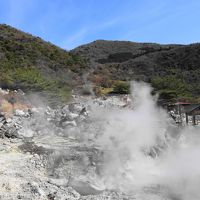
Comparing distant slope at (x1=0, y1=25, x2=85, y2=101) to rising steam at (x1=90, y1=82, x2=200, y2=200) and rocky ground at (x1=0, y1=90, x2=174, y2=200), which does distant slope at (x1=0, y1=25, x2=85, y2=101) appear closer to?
rocky ground at (x1=0, y1=90, x2=174, y2=200)

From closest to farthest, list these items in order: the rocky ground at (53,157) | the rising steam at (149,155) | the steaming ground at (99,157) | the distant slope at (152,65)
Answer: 1. the rocky ground at (53,157)
2. the steaming ground at (99,157)
3. the rising steam at (149,155)
4. the distant slope at (152,65)

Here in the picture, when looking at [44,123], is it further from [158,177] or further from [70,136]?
[158,177]

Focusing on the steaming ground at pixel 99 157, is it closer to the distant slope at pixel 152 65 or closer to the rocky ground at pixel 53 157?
the rocky ground at pixel 53 157

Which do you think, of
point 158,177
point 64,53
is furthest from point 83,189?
point 64,53

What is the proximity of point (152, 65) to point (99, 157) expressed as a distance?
1877 inches

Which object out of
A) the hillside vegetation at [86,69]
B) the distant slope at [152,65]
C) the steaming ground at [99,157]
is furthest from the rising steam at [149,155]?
the distant slope at [152,65]

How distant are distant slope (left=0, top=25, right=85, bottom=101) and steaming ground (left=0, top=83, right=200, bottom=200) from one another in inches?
480

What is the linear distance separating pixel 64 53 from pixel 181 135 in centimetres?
3941

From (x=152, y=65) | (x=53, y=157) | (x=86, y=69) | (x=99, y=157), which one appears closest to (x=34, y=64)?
(x=86, y=69)

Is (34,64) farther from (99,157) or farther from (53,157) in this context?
(99,157)

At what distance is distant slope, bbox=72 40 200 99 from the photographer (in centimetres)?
4609

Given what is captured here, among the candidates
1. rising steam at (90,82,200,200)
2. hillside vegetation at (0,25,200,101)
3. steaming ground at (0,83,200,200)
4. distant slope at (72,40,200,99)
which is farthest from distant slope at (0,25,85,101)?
rising steam at (90,82,200,200)

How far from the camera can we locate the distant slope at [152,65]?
46.1 meters

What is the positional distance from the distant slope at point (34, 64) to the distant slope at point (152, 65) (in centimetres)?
370
